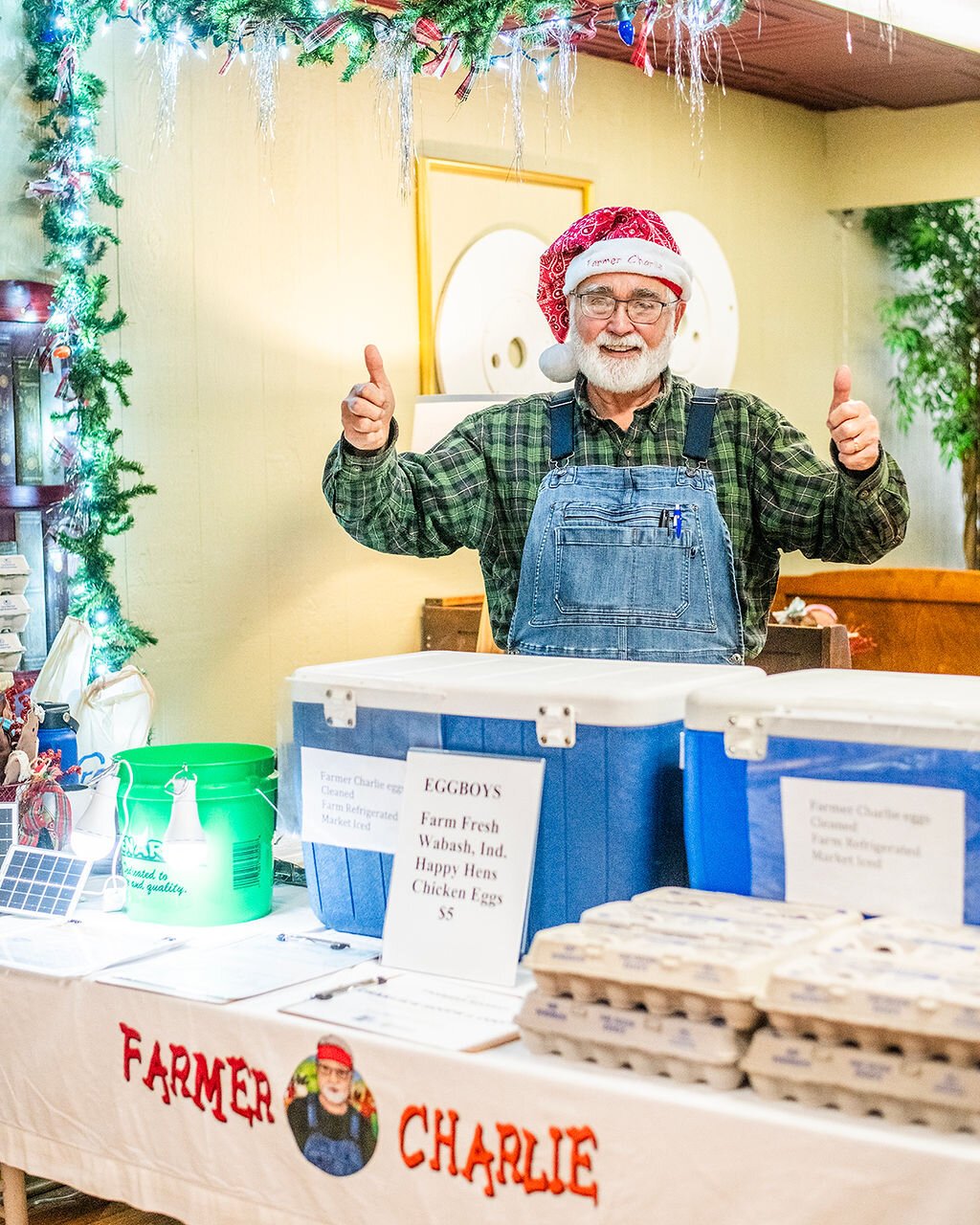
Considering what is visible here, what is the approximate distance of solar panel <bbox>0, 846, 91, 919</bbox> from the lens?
209 centimetres

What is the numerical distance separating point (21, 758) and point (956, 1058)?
154 cm

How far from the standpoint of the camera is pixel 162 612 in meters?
4.57

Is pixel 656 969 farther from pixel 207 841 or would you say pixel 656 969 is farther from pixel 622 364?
→ pixel 622 364

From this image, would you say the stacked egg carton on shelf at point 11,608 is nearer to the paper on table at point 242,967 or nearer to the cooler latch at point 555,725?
the paper on table at point 242,967

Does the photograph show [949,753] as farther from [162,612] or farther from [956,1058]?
[162,612]

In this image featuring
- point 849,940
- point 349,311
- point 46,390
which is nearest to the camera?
point 849,940

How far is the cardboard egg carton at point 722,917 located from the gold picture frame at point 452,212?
3952 mm

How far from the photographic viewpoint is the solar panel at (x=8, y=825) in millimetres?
2248

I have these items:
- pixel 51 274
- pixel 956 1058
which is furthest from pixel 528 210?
pixel 956 1058

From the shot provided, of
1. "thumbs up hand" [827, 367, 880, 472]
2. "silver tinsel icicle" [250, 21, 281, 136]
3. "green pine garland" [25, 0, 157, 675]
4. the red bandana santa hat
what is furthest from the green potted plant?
"thumbs up hand" [827, 367, 880, 472]

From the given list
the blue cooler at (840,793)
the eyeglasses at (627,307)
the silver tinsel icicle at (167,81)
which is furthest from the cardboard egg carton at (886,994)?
the silver tinsel icicle at (167,81)

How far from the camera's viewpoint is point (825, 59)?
624 centimetres

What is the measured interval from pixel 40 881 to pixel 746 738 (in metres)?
1.08

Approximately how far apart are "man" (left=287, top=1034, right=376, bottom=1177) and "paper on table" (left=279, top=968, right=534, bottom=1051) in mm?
38
